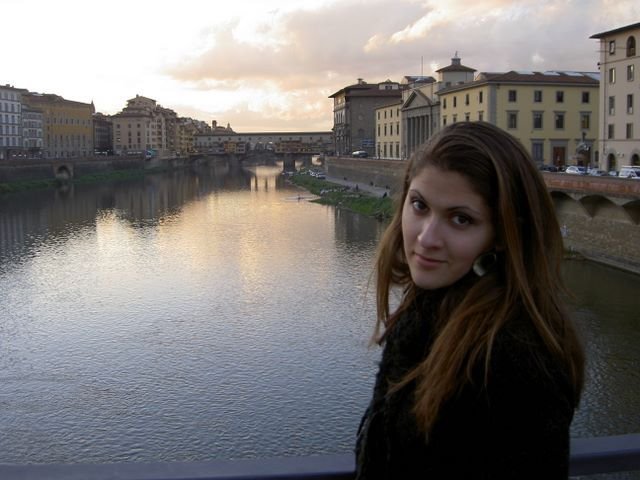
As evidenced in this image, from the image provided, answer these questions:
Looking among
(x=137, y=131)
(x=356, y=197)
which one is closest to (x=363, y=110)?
(x=356, y=197)

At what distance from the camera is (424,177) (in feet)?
3.32

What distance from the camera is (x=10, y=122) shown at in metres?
50.6

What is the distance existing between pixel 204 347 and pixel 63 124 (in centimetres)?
5614

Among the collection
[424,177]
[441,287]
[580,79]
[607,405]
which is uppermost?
[580,79]

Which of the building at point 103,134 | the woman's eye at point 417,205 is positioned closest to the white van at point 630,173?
the woman's eye at point 417,205

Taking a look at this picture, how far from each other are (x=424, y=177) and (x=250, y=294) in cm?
1203

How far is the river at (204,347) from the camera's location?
23.5 feet

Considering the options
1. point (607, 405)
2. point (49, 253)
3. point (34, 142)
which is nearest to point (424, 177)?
point (607, 405)

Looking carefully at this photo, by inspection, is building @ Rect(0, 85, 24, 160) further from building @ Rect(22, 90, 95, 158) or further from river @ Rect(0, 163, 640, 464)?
river @ Rect(0, 163, 640, 464)

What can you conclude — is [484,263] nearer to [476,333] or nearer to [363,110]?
[476,333]

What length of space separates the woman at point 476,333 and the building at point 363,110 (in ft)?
169

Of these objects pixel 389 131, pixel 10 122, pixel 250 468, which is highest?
pixel 10 122

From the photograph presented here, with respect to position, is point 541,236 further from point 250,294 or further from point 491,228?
point 250,294

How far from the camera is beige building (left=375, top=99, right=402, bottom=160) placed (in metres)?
41.0
